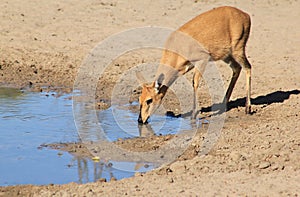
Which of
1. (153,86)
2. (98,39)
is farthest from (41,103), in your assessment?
(98,39)

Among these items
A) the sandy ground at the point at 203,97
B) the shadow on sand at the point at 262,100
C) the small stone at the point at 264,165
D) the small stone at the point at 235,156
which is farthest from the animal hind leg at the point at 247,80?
the small stone at the point at 264,165

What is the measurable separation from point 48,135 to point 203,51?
290 cm

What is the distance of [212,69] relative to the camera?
43.4 feet

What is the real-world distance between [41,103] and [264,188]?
5317mm

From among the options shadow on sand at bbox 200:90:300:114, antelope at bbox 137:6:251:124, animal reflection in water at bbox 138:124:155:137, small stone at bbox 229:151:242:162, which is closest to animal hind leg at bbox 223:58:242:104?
antelope at bbox 137:6:251:124

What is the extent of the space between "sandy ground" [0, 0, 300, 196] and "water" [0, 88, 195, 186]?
1.80 feet

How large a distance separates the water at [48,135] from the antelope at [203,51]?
1.54ft

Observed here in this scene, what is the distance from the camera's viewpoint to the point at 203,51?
1076 centimetres

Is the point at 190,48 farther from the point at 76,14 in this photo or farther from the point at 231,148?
the point at 76,14

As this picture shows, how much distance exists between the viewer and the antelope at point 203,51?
10.2m

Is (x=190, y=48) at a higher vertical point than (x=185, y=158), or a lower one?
higher

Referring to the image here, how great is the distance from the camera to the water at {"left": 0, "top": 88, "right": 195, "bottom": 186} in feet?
25.9

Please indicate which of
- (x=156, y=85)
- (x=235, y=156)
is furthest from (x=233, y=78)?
(x=235, y=156)

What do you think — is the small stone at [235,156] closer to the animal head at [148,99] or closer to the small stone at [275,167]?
the small stone at [275,167]
